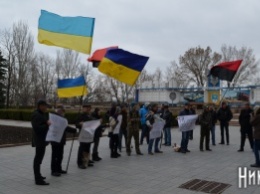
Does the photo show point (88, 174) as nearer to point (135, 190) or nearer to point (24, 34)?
point (135, 190)

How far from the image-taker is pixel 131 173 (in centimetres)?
808

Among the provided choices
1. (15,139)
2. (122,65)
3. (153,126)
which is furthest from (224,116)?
(15,139)

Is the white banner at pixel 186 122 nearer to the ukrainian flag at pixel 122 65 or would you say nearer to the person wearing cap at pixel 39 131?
the ukrainian flag at pixel 122 65

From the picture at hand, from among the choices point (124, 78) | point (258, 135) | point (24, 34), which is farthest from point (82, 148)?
point (24, 34)

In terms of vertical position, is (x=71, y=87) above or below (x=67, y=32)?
below

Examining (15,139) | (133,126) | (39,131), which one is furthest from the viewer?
(15,139)

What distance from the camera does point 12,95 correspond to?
5050cm

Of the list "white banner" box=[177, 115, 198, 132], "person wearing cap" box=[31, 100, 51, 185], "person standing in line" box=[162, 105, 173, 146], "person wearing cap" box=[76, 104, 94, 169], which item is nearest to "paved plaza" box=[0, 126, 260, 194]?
"person wearing cap" box=[76, 104, 94, 169]

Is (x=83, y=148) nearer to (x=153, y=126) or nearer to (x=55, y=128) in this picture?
(x=55, y=128)

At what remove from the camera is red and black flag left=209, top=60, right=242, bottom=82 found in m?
12.9

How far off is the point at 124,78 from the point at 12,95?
147 ft

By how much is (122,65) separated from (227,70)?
5.48 meters

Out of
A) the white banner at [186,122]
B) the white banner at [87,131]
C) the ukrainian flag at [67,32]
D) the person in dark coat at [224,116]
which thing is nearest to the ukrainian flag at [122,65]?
the ukrainian flag at [67,32]

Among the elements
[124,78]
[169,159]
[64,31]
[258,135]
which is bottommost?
[169,159]
